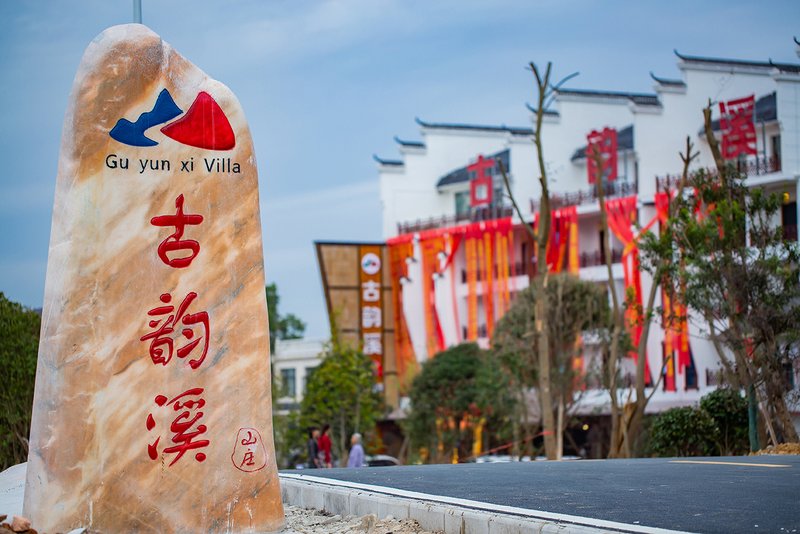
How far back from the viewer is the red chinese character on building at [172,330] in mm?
8117

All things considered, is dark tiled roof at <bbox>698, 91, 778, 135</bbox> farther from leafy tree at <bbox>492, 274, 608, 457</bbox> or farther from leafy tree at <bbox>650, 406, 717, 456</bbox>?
leafy tree at <bbox>650, 406, 717, 456</bbox>

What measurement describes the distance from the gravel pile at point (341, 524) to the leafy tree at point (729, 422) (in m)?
13.0

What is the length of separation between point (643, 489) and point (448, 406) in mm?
31290

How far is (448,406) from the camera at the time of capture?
130 feet

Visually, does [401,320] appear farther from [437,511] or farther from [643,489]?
[437,511]

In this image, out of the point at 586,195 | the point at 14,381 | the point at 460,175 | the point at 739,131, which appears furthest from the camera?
the point at 460,175

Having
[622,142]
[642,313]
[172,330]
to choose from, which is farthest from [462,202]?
[172,330]

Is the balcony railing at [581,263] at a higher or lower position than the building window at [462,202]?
lower

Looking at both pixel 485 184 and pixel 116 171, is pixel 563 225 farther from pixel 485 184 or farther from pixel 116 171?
pixel 116 171

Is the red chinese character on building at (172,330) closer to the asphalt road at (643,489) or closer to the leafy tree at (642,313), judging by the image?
the asphalt road at (643,489)

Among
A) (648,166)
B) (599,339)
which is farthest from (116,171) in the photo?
(648,166)

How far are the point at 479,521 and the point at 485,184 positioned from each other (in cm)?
3830

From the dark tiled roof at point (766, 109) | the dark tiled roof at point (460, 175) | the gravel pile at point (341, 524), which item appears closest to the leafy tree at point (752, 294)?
the gravel pile at point (341, 524)

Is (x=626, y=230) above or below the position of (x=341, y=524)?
above
